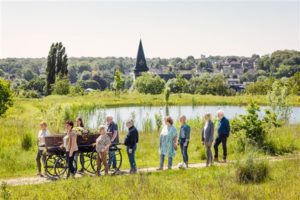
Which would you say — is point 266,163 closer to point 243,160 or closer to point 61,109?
point 243,160

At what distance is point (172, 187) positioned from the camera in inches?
412

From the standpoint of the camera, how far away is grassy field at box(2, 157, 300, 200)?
950 cm

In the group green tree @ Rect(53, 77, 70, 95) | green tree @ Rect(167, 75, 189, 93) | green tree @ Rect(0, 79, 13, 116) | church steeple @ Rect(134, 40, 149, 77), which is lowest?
green tree @ Rect(167, 75, 189, 93)

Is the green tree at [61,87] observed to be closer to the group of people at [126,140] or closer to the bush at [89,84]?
the group of people at [126,140]

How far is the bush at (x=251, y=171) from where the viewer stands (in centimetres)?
1109

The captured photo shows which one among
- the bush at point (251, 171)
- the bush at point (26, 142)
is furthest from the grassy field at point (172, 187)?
the bush at point (26, 142)

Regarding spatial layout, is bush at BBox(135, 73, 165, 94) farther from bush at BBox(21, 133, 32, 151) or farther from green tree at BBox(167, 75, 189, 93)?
bush at BBox(21, 133, 32, 151)

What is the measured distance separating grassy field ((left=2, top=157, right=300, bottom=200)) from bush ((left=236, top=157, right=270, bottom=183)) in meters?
0.14

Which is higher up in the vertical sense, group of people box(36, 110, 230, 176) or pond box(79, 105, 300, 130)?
group of people box(36, 110, 230, 176)

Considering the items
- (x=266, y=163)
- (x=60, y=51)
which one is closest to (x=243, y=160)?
(x=266, y=163)

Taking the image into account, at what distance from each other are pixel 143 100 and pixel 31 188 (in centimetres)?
4266

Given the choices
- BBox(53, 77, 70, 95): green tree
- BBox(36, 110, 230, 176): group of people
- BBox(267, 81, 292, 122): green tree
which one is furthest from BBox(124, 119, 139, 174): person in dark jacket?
BBox(53, 77, 70, 95): green tree

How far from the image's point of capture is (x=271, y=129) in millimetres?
18828

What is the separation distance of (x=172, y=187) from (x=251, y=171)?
2.10 metres
